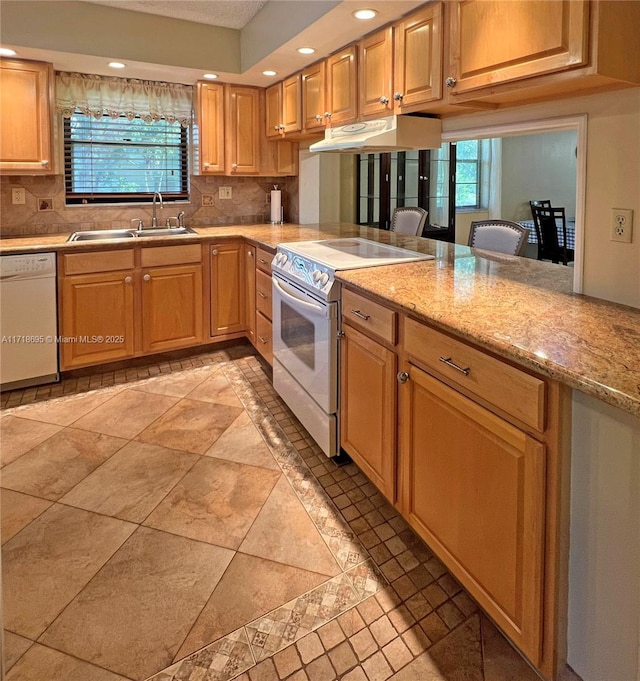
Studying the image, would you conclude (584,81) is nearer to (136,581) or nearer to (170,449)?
(136,581)

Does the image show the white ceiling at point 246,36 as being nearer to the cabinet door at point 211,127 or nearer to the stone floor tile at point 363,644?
the cabinet door at point 211,127

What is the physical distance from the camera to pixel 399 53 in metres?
2.33

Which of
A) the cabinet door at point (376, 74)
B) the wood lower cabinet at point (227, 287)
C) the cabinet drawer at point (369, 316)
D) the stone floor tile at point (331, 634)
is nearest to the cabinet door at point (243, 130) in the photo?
the wood lower cabinet at point (227, 287)

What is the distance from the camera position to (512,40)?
1683 millimetres

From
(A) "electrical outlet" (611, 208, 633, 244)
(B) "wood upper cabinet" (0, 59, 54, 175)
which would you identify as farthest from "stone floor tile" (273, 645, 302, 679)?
(B) "wood upper cabinet" (0, 59, 54, 175)

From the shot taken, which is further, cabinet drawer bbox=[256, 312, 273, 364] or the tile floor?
cabinet drawer bbox=[256, 312, 273, 364]

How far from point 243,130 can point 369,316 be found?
2674 mm

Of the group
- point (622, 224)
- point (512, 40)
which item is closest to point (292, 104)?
point (512, 40)

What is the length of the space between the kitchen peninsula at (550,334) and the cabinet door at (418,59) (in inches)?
28.6

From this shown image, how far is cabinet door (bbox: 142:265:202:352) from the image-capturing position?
3.65m

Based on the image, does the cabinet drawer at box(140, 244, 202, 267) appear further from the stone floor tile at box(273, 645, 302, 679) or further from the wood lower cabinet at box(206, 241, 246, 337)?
the stone floor tile at box(273, 645, 302, 679)

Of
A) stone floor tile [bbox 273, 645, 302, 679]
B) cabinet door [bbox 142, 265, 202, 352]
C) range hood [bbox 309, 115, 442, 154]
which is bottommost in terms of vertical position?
stone floor tile [bbox 273, 645, 302, 679]

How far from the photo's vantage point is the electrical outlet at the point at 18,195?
3.58 meters

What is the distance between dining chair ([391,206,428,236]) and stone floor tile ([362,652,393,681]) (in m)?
2.96
